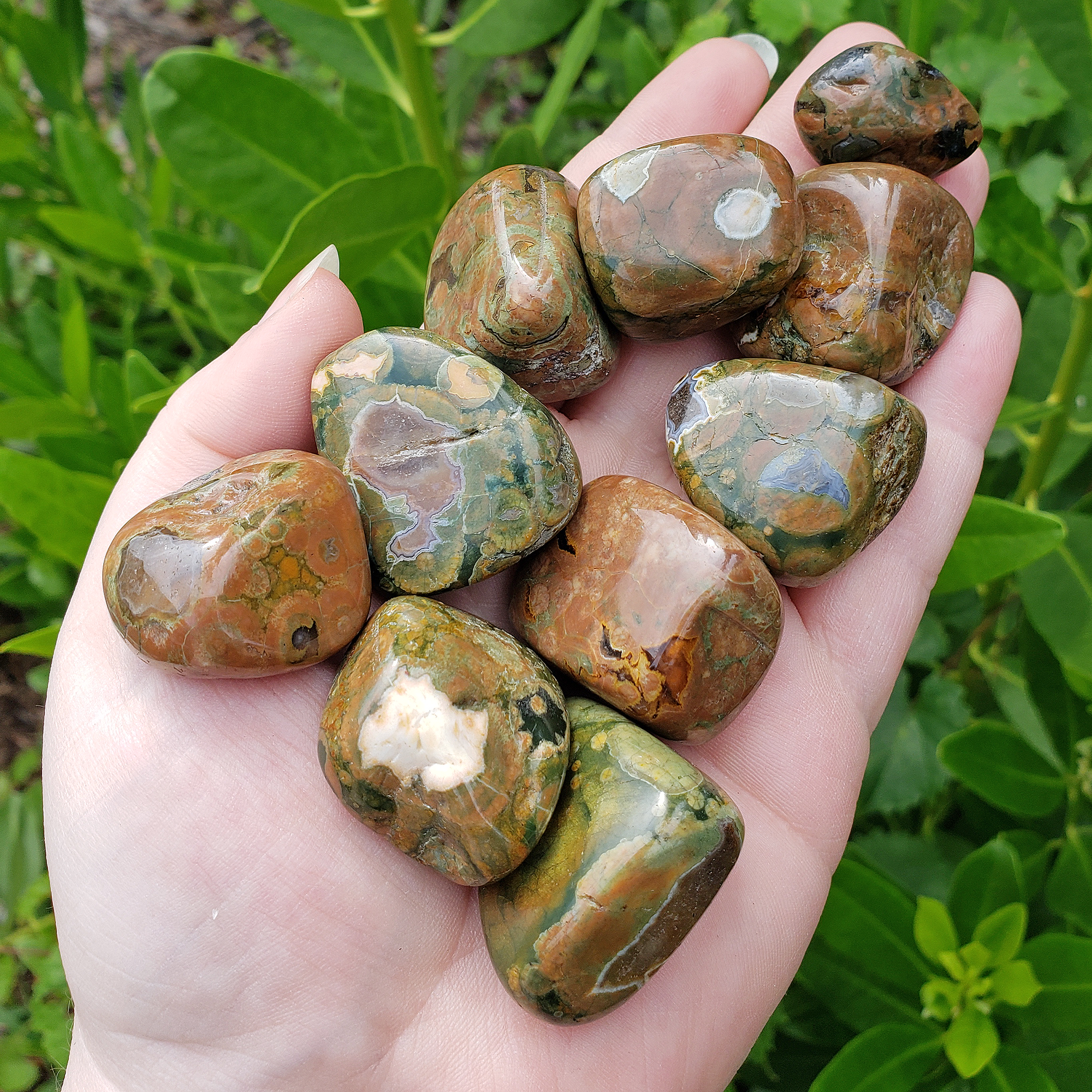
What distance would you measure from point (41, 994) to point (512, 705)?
1.10 metres

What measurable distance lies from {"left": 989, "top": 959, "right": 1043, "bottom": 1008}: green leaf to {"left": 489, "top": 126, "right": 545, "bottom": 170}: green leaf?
141 centimetres

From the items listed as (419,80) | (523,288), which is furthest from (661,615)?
(419,80)

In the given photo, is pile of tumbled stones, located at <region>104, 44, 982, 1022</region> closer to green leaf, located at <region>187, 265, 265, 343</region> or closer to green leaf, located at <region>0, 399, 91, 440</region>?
green leaf, located at <region>187, 265, 265, 343</region>

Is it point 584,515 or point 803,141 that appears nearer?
point 584,515

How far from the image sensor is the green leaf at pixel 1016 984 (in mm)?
1269

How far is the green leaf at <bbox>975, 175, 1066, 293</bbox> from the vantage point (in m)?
1.39

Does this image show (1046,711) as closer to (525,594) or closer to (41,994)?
(525,594)

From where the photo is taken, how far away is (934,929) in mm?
1336

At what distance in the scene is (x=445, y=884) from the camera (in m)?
1.11

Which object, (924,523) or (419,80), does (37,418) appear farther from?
(924,523)

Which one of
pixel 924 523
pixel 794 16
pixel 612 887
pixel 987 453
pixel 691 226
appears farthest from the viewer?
pixel 987 453

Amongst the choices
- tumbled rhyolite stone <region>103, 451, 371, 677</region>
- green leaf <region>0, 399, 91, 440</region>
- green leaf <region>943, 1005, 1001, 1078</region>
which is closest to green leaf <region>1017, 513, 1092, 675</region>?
green leaf <region>943, 1005, 1001, 1078</region>

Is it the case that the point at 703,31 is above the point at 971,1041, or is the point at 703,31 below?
above

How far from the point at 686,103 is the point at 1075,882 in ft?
4.41
